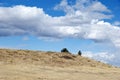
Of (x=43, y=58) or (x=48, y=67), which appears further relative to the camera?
(x=43, y=58)

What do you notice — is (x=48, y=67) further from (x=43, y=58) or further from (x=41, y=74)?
(x=41, y=74)

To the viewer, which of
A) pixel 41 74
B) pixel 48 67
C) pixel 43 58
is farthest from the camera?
pixel 43 58

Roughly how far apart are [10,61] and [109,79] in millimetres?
15895

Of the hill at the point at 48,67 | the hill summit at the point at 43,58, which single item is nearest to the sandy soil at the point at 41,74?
the hill at the point at 48,67

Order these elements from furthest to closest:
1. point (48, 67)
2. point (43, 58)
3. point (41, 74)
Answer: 1. point (43, 58)
2. point (48, 67)
3. point (41, 74)

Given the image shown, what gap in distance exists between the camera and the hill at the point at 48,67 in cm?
4038

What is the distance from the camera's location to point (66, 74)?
142 ft

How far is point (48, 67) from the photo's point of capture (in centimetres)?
4884

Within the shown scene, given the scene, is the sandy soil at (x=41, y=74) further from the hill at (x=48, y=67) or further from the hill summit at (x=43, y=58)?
the hill summit at (x=43, y=58)

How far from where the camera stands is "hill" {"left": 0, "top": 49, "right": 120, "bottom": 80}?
4038 centimetres

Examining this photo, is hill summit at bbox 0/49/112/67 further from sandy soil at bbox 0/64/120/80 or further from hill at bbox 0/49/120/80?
sandy soil at bbox 0/64/120/80

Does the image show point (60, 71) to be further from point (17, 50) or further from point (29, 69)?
point (17, 50)

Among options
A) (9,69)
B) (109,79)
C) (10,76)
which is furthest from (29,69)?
(109,79)

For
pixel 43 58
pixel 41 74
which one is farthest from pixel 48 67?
pixel 41 74
